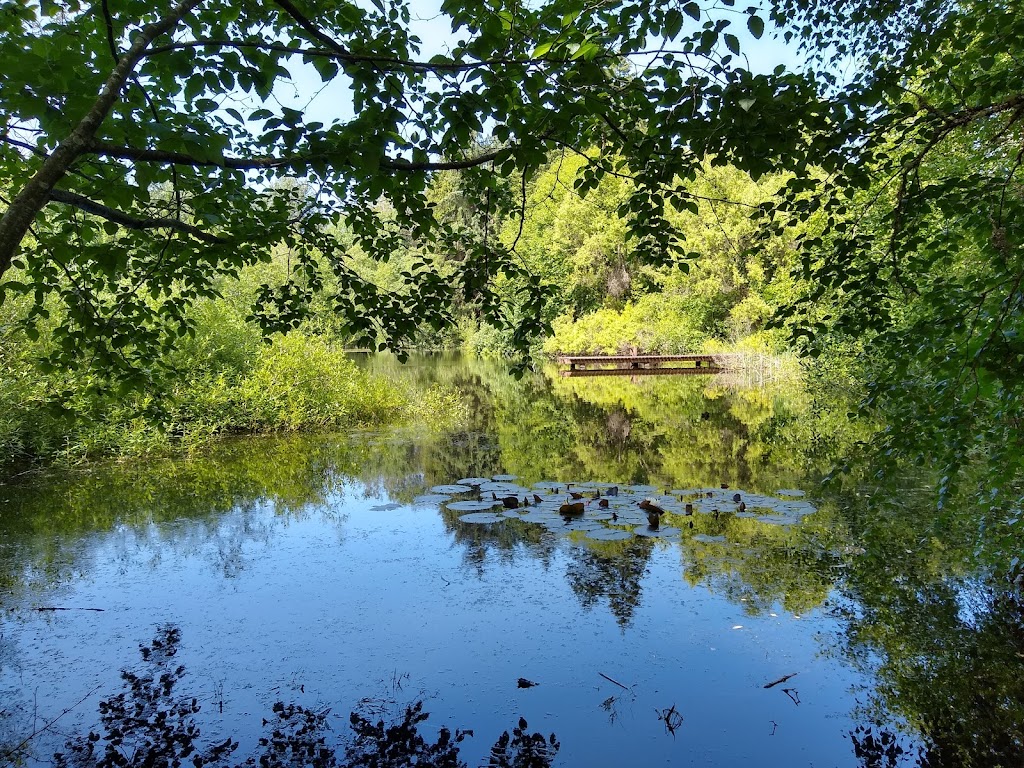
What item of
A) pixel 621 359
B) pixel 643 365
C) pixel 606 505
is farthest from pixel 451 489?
pixel 643 365

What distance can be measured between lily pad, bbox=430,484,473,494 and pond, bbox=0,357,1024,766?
0.05 meters

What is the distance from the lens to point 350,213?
15.3 ft

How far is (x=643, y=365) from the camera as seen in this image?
28.0 meters

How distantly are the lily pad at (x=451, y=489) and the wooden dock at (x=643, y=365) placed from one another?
17541mm

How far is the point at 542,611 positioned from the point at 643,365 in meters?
23.3

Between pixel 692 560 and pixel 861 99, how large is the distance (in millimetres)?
4351

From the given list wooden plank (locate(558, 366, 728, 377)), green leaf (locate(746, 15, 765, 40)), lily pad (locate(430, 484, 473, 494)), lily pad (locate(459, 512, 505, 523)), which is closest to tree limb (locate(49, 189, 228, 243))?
green leaf (locate(746, 15, 765, 40))

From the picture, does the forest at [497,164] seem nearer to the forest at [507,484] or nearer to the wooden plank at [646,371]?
the forest at [507,484]

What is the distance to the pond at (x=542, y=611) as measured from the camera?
3.90 m

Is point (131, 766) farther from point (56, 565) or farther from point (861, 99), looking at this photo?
point (861, 99)

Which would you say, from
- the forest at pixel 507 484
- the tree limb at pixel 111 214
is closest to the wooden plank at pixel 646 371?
the forest at pixel 507 484

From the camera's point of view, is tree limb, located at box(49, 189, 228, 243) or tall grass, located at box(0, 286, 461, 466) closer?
tree limb, located at box(49, 189, 228, 243)

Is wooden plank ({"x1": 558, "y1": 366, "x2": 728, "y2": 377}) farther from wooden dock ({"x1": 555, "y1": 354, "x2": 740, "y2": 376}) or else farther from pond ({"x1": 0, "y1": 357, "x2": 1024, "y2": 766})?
pond ({"x1": 0, "y1": 357, "x2": 1024, "y2": 766})

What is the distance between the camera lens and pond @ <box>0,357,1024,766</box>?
3.90 metres
